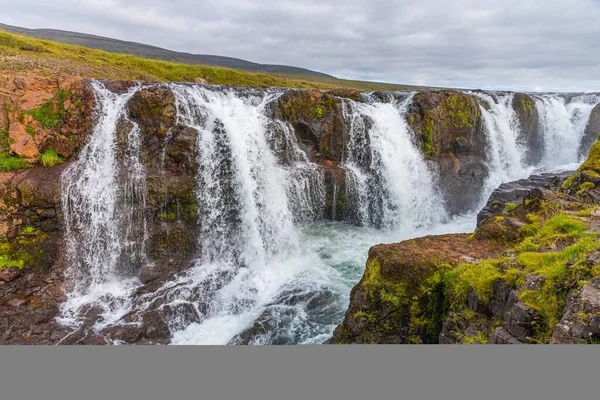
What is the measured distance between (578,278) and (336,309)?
23.8 ft

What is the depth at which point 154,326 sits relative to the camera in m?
10.2

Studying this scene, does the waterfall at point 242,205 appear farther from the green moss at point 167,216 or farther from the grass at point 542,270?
the grass at point 542,270

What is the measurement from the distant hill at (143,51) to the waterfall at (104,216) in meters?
93.6

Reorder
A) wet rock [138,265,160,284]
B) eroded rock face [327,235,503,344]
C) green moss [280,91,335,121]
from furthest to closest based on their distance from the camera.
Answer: green moss [280,91,335,121] < wet rock [138,265,160,284] < eroded rock face [327,235,503,344]

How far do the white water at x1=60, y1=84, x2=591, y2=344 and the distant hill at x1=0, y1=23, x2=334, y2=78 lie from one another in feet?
309

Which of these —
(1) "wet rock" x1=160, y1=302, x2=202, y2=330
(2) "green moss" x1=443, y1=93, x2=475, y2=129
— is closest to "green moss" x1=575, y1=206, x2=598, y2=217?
(1) "wet rock" x1=160, y1=302, x2=202, y2=330

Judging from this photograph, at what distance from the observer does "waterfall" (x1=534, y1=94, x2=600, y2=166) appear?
1010 inches

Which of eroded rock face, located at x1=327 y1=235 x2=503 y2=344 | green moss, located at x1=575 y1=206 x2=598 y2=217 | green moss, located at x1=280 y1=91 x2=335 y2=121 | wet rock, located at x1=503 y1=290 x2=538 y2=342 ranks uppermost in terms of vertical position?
green moss, located at x1=280 y1=91 x2=335 y2=121

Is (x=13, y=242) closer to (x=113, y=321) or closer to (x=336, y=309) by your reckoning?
(x=113, y=321)

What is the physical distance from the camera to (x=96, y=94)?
14000 millimetres

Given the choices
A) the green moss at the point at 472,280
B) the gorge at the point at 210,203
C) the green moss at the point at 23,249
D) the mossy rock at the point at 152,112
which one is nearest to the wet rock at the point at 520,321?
the green moss at the point at 472,280

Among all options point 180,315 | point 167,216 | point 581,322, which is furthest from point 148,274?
point 581,322

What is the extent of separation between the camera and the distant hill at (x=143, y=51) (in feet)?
320

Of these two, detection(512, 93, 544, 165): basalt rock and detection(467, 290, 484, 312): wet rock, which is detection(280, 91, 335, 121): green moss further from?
detection(512, 93, 544, 165): basalt rock
